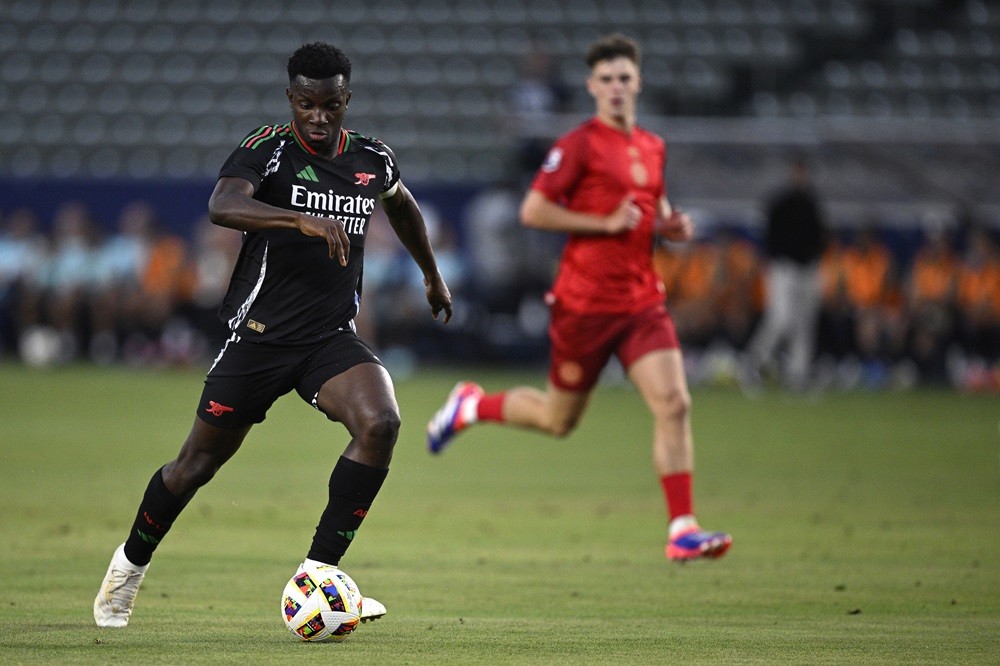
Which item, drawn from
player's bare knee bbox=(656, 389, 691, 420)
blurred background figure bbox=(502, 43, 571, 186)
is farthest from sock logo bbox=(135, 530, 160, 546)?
blurred background figure bbox=(502, 43, 571, 186)

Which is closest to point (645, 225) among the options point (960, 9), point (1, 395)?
point (1, 395)

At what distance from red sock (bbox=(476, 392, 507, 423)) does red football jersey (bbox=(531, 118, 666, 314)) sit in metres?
1.22

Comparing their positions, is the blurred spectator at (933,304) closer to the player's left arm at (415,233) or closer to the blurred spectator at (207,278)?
the blurred spectator at (207,278)

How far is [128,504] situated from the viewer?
10500mm

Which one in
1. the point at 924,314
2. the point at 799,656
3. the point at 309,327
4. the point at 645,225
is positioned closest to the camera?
the point at 799,656

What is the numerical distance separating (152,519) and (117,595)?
0.33 metres

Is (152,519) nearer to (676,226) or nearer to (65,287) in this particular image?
(676,226)

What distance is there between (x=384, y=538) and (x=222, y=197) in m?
3.63

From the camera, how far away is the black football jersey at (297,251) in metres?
6.37

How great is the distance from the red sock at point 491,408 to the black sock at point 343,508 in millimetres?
4044

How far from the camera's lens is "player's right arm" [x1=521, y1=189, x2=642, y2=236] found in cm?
887

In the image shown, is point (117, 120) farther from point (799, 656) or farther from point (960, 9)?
point (799, 656)

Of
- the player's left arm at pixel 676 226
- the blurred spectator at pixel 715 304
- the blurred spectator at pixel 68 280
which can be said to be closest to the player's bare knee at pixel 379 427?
the player's left arm at pixel 676 226

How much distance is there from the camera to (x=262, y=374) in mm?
6367
